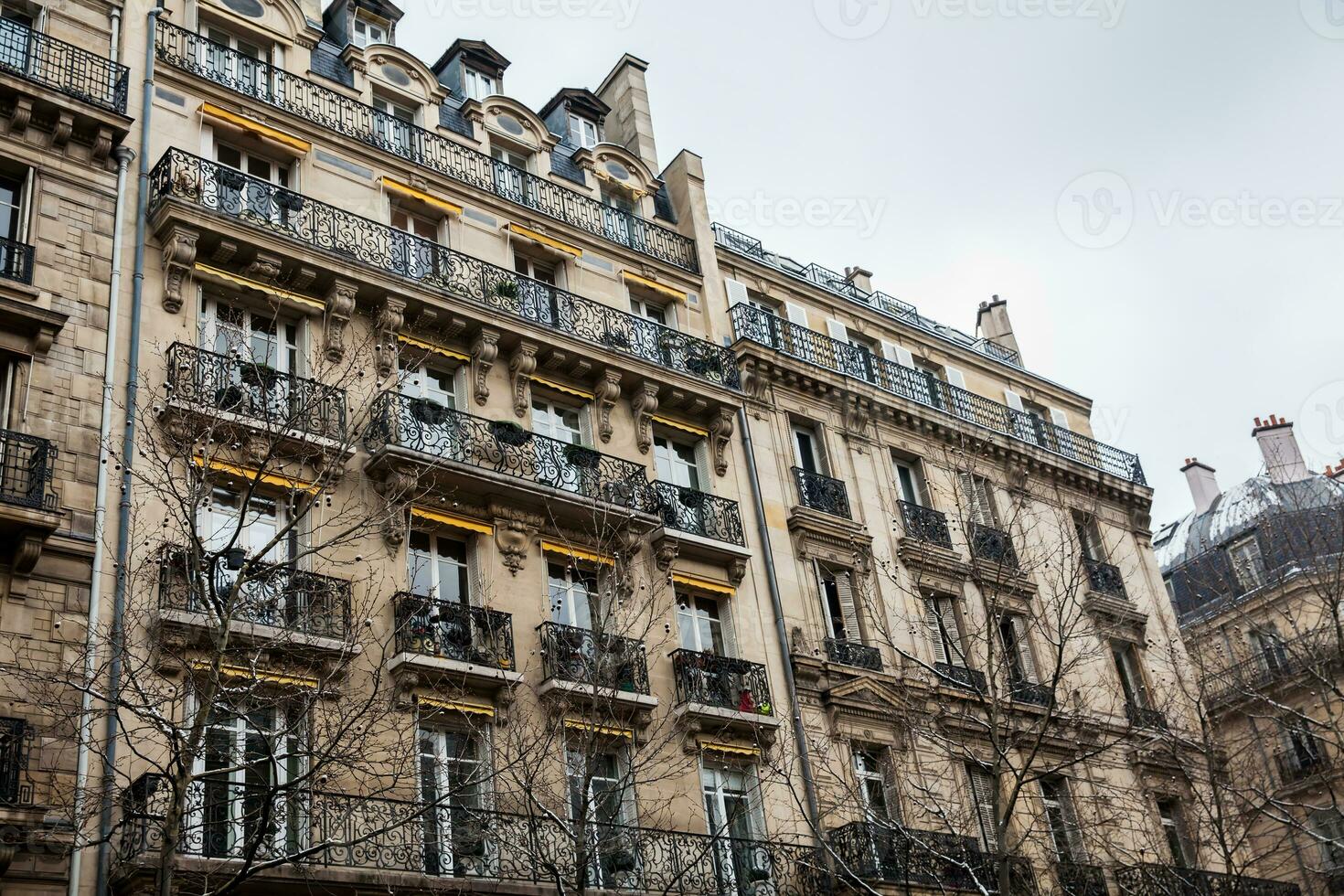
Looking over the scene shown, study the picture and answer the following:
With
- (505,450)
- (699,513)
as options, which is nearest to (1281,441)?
(699,513)

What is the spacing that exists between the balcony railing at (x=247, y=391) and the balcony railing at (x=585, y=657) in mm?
3949

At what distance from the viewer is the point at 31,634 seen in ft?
48.7

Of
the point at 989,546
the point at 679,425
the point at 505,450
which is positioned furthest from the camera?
the point at 989,546

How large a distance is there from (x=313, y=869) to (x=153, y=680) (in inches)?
105

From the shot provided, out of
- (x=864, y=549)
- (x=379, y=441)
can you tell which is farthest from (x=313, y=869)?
(x=864, y=549)

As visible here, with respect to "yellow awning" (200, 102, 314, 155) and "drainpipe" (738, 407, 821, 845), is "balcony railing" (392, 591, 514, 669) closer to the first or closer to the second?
"drainpipe" (738, 407, 821, 845)

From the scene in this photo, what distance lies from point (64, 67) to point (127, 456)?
5.80m

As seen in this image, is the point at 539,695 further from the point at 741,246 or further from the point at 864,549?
the point at 741,246

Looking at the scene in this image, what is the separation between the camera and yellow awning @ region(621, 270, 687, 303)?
25.0 m

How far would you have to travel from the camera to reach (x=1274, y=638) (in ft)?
67.2

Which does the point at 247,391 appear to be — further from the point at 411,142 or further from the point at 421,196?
the point at 411,142

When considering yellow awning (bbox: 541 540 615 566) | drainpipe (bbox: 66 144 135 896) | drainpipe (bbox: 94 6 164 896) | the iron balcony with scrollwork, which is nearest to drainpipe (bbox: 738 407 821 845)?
yellow awning (bbox: 541 540 615 566)

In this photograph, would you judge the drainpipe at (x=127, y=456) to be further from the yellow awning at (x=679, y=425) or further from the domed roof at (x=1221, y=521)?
the domed roof at (x=1221, y=521)

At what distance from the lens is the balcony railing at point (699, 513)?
2195 centimetres
